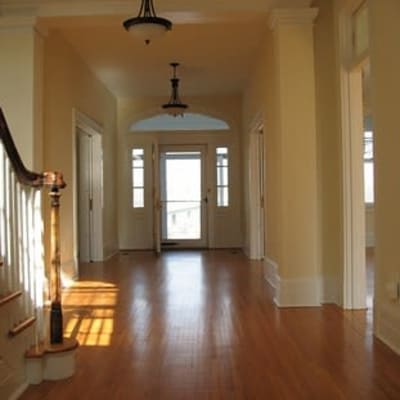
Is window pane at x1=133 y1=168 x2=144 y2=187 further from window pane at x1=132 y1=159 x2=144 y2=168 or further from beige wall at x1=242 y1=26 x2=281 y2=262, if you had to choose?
beige wall at x1=242 y1=26 x2=281 y2=262

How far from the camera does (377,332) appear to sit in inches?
151

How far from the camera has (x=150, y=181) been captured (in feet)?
34.3

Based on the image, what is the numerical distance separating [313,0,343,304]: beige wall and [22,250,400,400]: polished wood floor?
0.36m

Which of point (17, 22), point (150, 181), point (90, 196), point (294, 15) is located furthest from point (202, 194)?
point (17, 22)

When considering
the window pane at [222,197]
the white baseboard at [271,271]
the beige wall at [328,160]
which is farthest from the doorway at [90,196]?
the beige wall at [328,160]

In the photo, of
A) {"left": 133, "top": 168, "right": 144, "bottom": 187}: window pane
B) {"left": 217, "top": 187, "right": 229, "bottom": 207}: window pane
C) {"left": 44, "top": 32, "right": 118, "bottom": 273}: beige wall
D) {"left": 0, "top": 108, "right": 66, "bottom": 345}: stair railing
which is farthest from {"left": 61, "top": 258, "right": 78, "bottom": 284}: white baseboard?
{"left": 217, "top": 187, "right": 229, "bottom": 207}: window pane

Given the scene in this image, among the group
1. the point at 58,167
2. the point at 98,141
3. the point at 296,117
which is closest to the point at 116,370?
the point at 296,117

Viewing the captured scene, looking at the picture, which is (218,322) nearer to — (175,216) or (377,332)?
(377,332)

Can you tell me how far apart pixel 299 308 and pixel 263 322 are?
59 cm

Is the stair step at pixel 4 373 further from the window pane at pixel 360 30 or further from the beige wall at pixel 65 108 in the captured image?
the window pane at pixel 360 30

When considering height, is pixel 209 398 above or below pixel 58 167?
below

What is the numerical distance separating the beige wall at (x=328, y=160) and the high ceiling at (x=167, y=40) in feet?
1.58

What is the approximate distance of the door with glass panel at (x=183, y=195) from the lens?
10.7m

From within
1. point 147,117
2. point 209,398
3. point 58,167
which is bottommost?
point 209,398
